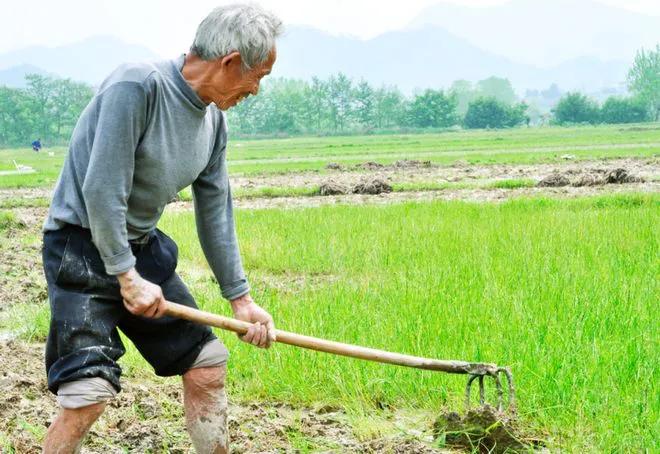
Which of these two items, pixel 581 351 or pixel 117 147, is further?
pixel 581 351

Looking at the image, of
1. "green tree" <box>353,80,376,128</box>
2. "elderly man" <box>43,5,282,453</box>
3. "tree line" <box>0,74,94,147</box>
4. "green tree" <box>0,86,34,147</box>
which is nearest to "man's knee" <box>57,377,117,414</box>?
"elderly man" <box>43,5,282,453</box>

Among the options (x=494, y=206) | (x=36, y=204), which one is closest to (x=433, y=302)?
(x=494, y=206)

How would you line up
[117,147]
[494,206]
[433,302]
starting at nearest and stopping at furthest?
[117,147] → [433,302] → [494,206]

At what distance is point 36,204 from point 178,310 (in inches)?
478

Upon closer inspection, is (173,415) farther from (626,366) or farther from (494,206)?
(494,206)

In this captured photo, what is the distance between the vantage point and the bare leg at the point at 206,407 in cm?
276

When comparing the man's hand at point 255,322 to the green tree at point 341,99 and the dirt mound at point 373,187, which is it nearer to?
the dirt mound at point 373,187

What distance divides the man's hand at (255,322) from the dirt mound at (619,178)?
12.3 m

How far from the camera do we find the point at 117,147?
233 centimetres

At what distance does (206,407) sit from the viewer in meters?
2.75

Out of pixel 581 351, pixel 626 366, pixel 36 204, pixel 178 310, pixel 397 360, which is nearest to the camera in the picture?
pixel 178 310

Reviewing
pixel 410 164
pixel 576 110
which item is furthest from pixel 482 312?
pixel 576 110

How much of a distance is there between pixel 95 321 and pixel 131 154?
0.56 meters

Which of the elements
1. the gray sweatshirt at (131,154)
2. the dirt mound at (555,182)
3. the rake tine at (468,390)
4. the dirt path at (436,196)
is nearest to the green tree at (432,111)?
the dirt mound at (555,182)
